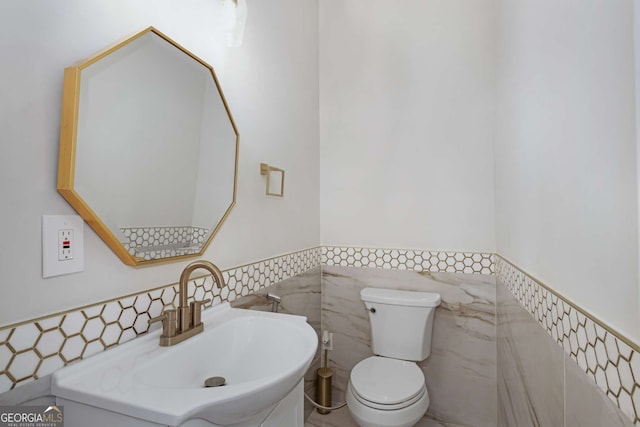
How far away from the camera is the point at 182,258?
3.62 feet

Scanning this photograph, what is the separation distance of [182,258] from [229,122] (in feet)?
1.89

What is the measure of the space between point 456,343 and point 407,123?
1.38 meters

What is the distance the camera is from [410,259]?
2031 millimetres

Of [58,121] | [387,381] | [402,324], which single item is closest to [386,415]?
[387,381]

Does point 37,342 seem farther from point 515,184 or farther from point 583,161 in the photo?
point 515,184

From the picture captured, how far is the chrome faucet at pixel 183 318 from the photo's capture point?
0.92 meters

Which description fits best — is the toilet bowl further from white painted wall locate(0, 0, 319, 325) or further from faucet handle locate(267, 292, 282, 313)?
white painted wall locate(0, 0, 319, 325)

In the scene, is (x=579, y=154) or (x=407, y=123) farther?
(x=407, y=123)

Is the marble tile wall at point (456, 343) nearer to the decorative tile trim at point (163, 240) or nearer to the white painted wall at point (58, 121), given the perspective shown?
the white painted wall at point (58, 121)

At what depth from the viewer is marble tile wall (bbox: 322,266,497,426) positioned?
1870 millimetres

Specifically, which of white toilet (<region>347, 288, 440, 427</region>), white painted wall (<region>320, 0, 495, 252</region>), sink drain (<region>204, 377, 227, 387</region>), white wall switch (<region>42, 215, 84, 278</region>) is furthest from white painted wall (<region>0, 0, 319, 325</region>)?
white toilet (<region>347, 288, 440, 427</region>)

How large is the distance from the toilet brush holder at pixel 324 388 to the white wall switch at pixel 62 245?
1.57 meters

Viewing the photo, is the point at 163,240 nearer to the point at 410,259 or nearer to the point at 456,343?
the point at 410,259

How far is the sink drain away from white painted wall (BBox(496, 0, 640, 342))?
94cm
